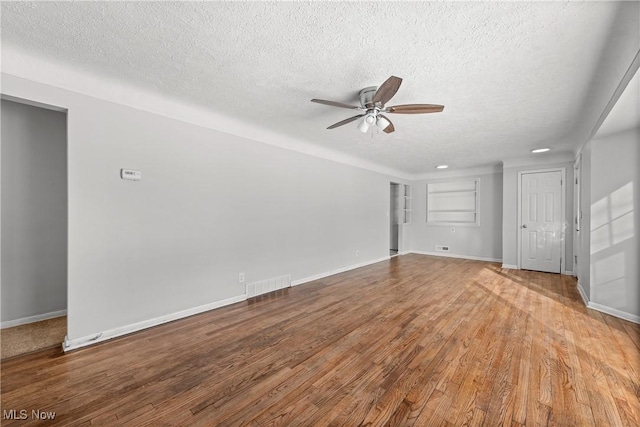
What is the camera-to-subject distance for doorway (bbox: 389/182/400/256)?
301 inches

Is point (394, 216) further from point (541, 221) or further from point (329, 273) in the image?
point (329, 273)

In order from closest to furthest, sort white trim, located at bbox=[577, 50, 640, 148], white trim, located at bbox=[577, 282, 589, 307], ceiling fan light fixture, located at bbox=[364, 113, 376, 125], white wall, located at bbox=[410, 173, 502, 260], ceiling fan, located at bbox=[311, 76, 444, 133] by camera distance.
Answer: white trim, located at bbox=[577, 50, 640, 148], ceiling fan, located at bbox=[311, 76, 444, 133], ceiling fan light fixture, located at bbox=[364, 113, 376, 125], white trim, located at bbox=[577, 282, 589, 307], white wall, located at bbox=[410, 173, 502, 260]

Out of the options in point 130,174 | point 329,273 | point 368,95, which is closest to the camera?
point 368,95

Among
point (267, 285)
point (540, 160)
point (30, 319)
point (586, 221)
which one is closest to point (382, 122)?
point (267, 285)

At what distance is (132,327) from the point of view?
2625 mm

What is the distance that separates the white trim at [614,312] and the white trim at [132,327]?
4639mm

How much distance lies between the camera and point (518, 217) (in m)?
5.66

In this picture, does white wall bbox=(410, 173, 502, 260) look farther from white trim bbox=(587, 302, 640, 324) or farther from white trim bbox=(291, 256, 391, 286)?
white trim bbox=(587, 302, 640, 324)

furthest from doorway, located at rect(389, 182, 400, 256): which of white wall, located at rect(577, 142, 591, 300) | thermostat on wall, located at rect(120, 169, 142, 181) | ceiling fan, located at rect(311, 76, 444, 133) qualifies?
thermostat on wall, located at rect(120, 169, 142, 181)

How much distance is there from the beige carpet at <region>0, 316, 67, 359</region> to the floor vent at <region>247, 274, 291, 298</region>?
1937mm

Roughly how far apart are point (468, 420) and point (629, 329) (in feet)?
8.73

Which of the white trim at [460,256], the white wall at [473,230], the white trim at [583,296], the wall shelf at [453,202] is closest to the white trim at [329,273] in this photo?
the white trim at [460,256]

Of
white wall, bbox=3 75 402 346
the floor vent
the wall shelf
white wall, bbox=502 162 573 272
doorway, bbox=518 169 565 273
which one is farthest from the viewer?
the wall shelf

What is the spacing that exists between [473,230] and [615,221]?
12.5 feet
